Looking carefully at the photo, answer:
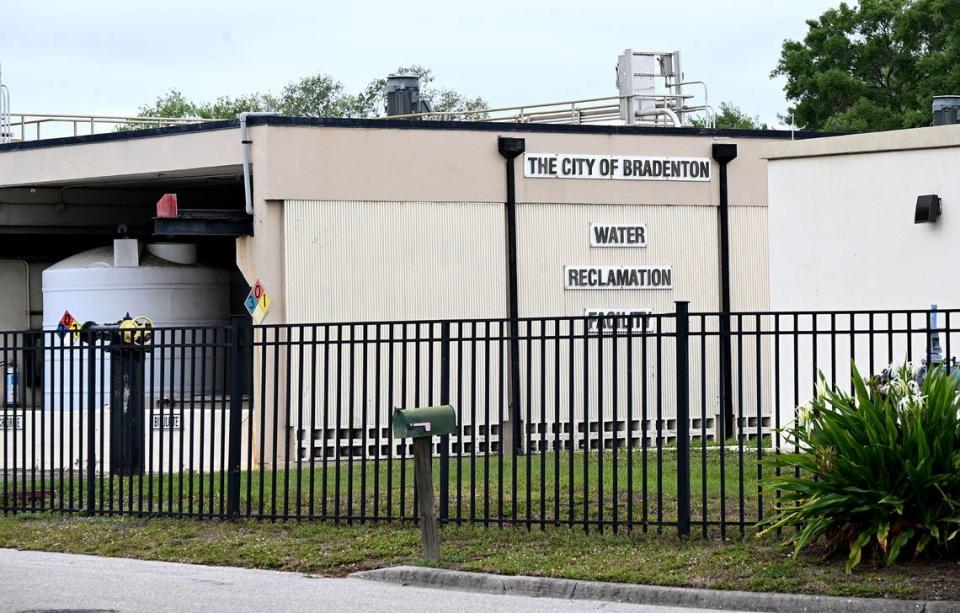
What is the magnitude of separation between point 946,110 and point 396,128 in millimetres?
9026

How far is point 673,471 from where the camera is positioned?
17.7m

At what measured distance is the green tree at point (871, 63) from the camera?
5553 cm

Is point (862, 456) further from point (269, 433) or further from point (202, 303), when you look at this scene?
point (202, 303)

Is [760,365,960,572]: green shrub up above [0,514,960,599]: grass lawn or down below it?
above

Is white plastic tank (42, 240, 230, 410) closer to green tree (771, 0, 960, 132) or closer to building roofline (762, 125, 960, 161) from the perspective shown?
building roofline (762, 125, 960, 161)

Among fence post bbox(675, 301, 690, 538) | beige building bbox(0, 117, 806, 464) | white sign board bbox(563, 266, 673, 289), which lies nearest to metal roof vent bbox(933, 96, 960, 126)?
beige building bbox(0, 117, 806, 464)

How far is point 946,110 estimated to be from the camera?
2442cm

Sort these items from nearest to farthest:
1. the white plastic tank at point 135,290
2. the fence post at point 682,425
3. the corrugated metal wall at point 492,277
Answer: the fence post at point 682,425 → the corrugated metal wall at point 492,277 → the white plastic tank at point 135,290

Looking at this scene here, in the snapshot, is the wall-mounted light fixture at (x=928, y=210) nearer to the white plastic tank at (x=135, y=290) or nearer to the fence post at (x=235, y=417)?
the fence post at (x=235, y=417)

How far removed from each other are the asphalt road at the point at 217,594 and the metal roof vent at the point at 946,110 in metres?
16.3

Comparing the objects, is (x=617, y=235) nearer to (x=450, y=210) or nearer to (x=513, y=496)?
(x=450, y=210)

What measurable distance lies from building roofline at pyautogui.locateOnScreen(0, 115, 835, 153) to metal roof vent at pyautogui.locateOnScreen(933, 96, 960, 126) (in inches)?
94.1

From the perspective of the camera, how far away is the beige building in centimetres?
2306

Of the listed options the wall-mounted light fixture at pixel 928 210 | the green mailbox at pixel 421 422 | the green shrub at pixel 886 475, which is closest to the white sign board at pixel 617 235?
A: the wall-mounted light fixture at pixel 928 210
